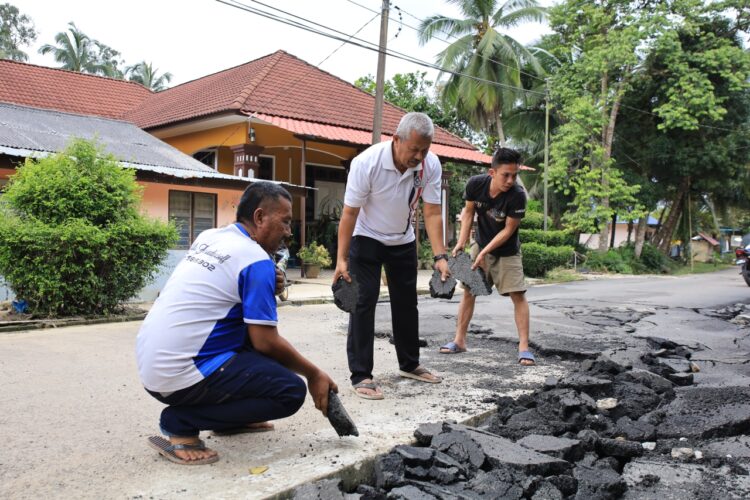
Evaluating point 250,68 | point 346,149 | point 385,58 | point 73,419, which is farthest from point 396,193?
point 250,68

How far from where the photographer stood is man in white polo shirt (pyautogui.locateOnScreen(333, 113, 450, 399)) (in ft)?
12.9

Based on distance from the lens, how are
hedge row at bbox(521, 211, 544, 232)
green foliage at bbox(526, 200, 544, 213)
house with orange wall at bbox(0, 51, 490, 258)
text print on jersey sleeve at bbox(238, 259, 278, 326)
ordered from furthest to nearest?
green foliage at bbox(526, 200, 544, 213)
hedge row at bbox(521, 211, 544, 232)
house with orange wall at bbox(0, 51, 490, 258)
text print on jersey sleeve at bbox(238, 259, 278, 326)

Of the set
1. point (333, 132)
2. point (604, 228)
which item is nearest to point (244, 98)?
point (333, 132)

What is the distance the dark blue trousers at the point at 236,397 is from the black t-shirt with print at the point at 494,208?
2.93 m

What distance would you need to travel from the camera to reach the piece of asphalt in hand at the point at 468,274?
5227 mm

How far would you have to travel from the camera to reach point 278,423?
338 centimetres

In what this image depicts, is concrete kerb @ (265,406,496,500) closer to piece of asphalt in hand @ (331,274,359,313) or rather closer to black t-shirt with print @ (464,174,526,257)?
piece of asphalt in hand @ (331,274,359,313)

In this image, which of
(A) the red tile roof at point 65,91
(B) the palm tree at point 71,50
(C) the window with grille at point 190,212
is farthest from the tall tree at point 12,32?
(C) the window with grille at point 190,212

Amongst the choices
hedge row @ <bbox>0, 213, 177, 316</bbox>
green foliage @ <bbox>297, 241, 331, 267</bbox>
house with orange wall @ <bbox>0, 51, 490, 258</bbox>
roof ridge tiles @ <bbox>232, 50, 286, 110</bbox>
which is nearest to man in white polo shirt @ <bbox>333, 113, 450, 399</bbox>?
hedge row @ <bbox>0, 213, 177, 316</bbox>

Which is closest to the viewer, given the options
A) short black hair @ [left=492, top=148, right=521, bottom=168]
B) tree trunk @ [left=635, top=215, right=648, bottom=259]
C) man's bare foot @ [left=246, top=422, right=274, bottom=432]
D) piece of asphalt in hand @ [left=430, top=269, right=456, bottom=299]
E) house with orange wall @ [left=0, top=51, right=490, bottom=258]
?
man's bare foot @ [left=246, top=422, right=274, bottom=432]

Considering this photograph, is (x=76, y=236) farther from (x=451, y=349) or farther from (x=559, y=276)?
(x=559, y=276)

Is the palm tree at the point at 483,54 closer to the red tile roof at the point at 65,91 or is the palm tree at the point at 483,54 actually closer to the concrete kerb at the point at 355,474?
the red tile roof at the point at 65,91

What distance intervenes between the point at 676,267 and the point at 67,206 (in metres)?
27.8

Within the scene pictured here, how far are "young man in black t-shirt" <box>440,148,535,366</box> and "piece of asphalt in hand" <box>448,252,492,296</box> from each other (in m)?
0.06
